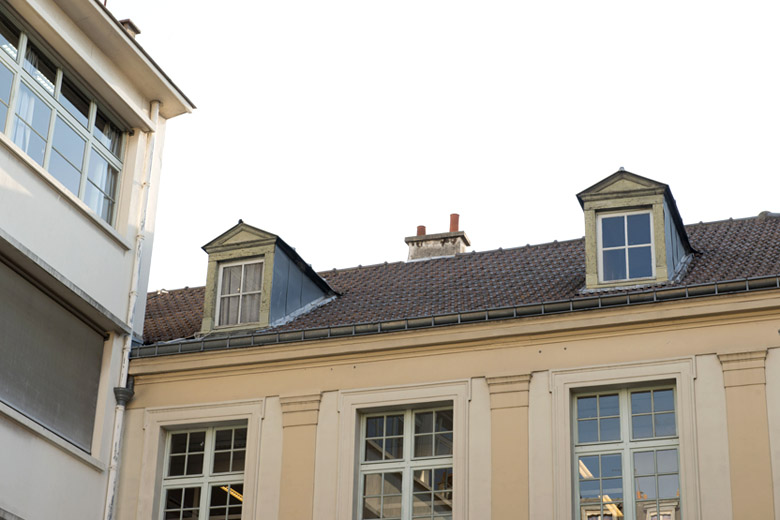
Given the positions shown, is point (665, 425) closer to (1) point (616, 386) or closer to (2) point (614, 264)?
(1) point (616, 386)

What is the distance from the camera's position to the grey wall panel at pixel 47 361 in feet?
52.7

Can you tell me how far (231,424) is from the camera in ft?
59.0

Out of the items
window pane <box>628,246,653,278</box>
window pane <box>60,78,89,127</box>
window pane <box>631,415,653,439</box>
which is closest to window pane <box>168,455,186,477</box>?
window pane <box>60,78,89,127</box>

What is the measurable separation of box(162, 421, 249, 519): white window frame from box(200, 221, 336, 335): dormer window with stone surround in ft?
5.46

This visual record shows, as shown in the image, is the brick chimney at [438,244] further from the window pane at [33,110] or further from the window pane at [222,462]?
the window pane at [33,110]

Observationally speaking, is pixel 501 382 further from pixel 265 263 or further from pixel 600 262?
pixel 265 263

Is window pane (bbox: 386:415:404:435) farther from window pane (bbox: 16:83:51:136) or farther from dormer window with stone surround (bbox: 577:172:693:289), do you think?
window pane (bbox: 16:83:51:136)

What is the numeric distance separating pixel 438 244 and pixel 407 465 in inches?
265

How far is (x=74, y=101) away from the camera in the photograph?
18281 mm

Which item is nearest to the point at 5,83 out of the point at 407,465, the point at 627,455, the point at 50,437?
the point at 50,437

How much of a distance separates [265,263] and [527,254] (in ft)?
14.0

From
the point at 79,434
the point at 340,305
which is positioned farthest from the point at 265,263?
the point at 79,434

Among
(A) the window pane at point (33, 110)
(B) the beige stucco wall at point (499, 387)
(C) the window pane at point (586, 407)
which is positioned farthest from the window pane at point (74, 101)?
(C) the window pane at point (586, 407)

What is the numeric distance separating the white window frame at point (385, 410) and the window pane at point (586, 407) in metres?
1.45
